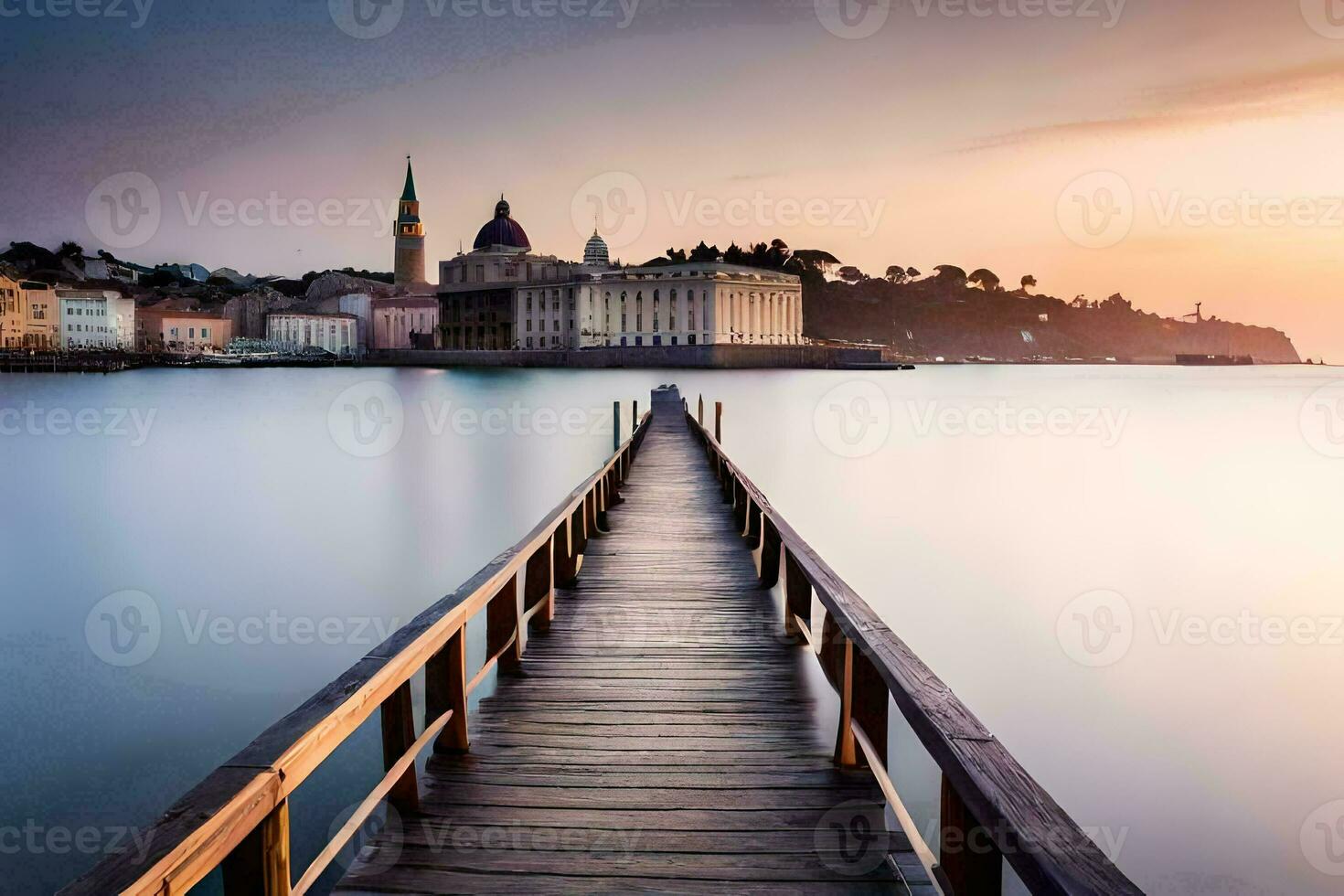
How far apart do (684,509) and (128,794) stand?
738 cm

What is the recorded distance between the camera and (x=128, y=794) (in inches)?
275

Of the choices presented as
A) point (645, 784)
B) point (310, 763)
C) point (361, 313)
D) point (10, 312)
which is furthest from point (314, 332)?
point (310, 763)

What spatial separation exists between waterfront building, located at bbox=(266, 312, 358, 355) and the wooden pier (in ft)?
489

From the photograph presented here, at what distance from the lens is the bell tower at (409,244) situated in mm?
139000

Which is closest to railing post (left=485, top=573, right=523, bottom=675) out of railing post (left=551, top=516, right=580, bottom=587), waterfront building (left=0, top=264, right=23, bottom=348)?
railing post (left=551, top=516, right=580, bottom=587)

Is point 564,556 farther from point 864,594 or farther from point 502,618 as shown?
point 864,594

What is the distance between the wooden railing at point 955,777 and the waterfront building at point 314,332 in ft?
498

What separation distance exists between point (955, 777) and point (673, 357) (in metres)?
97.4

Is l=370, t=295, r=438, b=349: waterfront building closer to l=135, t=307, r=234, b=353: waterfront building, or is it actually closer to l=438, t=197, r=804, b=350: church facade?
l=438, t=197, r=804, b=350: church facade

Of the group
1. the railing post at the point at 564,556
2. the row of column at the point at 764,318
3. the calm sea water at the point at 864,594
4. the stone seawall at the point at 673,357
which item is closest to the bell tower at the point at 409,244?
the stone seawall at the point at 673,357

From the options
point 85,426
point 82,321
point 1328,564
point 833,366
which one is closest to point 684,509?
point 1328,564

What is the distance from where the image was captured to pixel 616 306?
104m

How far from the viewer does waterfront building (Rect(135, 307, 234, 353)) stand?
13412 cm

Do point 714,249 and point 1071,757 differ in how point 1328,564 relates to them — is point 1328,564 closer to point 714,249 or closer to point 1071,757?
point 1071,757
